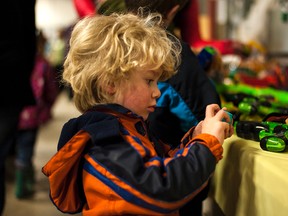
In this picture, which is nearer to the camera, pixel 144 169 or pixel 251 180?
pixel 144 169

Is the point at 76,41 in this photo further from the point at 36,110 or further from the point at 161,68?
the point at 36,110

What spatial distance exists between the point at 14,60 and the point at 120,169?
0.88m

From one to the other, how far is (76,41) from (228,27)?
7.52 ft

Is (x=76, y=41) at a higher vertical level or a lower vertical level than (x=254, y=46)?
higher

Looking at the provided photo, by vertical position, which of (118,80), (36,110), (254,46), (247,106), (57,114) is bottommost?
(57,114)

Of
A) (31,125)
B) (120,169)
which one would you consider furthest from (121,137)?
(31,125)

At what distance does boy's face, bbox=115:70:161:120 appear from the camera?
788mm

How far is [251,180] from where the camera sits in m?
0.79

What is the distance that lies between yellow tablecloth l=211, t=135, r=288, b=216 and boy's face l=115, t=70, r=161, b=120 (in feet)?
0.75

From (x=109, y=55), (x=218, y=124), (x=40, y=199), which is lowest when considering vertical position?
(x=40, y=199)

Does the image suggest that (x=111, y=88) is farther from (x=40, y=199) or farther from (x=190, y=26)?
(x=40, y=199)

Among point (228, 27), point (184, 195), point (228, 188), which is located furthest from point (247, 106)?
point (228, 27)

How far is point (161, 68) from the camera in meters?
0.80

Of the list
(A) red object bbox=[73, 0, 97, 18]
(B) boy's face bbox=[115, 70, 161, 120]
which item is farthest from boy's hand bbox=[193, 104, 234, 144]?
(A) red object bbox=[73, 0, 97, 18]
